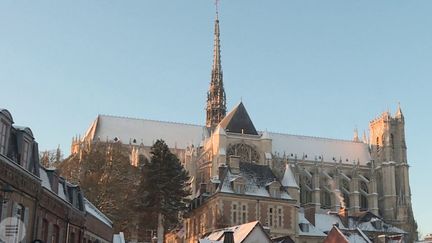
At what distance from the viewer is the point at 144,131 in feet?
301

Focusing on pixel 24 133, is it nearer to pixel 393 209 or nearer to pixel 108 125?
pixel 108 125

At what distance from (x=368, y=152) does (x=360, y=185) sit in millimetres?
10388

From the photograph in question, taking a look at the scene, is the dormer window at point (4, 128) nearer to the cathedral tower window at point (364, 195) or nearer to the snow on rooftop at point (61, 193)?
the snow on rooftop at point (61, 193)

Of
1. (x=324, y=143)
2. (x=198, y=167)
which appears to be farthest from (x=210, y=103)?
(x=198, y=167)

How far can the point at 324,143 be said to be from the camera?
102 m

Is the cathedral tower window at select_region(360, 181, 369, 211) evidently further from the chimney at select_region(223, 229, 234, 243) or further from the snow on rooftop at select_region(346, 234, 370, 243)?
the chimney at select_region(223, 229, 234, 243)

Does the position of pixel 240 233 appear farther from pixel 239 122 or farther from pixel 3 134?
pixel 239 122

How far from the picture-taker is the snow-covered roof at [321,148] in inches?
3841

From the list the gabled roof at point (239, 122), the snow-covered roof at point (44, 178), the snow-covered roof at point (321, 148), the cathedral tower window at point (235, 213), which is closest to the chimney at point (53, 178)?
the snow-covered roof at point (44, 178)

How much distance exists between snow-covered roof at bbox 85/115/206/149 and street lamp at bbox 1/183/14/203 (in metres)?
69.1

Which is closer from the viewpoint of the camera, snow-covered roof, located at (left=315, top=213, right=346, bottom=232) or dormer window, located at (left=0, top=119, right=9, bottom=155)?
dormer window, located at (left=0, top=119, right=9, bottom=155)

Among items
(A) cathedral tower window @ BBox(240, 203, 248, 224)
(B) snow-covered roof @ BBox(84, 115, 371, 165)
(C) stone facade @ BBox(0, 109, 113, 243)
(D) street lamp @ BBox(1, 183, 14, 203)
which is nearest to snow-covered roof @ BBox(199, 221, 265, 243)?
(A) cathedral tower window @ BBox(240, 203, 248, 224)

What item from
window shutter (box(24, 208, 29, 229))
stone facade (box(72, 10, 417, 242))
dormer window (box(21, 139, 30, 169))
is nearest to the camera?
window shutter (box(24, 208, 29, 229))

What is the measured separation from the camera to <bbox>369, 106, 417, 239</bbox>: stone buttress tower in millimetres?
90062
